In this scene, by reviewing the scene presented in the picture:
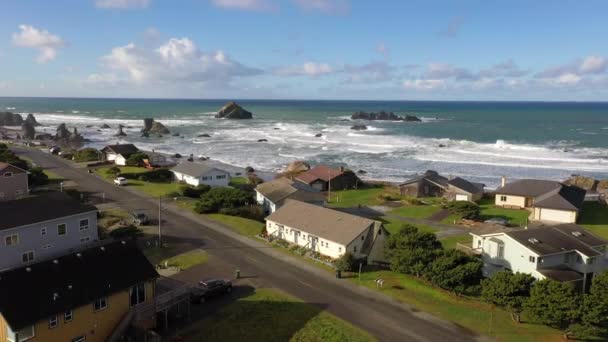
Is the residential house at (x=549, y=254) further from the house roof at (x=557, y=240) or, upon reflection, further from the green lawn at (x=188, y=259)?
the green lawn at (x=188, y=259)

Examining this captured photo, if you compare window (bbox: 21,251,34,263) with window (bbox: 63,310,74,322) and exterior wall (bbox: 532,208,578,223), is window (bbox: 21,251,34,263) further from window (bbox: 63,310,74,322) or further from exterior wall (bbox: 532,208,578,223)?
exterior wall (bbox: 532,208,578,223)

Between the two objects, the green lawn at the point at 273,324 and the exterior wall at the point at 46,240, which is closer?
the green lawn at the point at 273,324

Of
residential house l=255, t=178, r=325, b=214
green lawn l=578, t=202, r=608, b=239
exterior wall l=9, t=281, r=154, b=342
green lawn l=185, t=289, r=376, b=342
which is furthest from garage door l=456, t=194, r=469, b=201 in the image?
exterior wall l=9, t=281, r=154, b=342

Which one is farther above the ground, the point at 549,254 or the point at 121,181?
the point at 549,254

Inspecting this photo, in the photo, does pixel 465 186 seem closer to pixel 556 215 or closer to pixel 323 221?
pixel 556 215

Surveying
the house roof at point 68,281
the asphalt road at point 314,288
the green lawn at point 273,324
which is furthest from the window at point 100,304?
the asphalt road at point 314,288

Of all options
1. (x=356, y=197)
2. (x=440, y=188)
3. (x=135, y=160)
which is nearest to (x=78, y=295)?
(x=356, y=197)

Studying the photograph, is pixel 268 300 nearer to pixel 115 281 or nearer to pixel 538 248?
pixel 115 281
